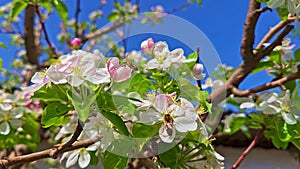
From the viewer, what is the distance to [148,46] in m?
0.89

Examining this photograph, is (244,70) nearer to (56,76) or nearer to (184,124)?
(184,124)

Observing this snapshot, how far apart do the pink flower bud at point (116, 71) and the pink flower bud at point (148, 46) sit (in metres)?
0.16

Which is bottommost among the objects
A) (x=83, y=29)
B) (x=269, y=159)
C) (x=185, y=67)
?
(x=269, y=159)

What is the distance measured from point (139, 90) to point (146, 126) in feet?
0.29

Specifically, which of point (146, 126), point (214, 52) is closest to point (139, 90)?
point (146, 126)

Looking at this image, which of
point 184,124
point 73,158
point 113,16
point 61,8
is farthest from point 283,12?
point 113,16

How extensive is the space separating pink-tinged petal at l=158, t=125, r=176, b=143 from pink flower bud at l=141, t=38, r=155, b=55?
219 millimetres

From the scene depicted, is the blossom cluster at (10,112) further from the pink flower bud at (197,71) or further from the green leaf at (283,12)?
the green leaf at (283,12)

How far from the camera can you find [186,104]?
2.36 ft

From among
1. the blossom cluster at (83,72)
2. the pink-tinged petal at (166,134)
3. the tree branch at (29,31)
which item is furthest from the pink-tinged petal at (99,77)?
the tree branch at (29,31)

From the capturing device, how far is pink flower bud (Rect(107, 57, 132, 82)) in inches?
28.8

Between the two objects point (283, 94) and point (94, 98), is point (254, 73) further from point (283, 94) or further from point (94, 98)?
point (94, 98)

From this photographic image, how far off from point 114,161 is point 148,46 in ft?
0.83

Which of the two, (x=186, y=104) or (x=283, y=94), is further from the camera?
(x=283, y=94)
